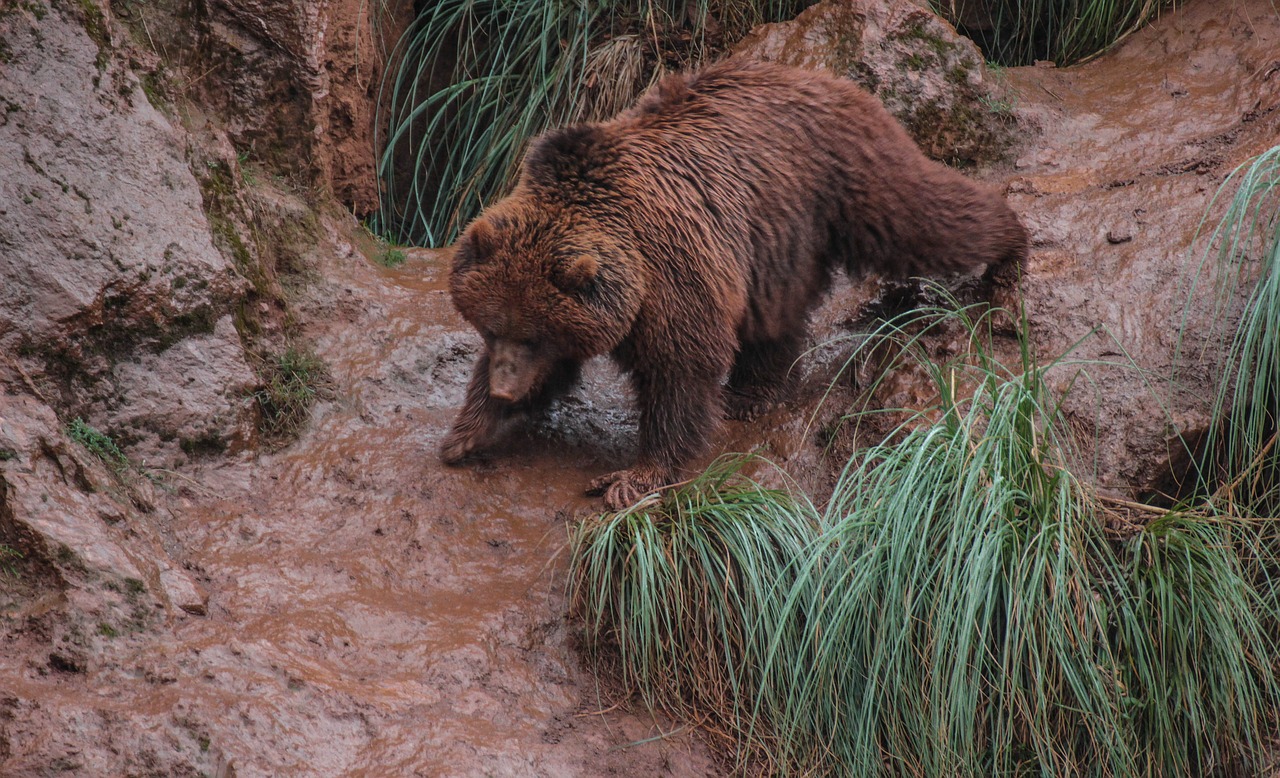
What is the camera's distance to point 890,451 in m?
4.61

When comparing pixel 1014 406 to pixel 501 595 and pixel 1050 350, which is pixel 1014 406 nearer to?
pixel 1050 350

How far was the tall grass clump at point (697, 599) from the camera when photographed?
434 centimetres

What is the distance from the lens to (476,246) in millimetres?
4906

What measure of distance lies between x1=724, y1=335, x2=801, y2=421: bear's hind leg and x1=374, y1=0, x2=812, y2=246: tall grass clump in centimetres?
228

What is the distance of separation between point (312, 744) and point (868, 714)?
1.97 m

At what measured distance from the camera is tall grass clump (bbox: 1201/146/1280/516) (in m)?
4.49

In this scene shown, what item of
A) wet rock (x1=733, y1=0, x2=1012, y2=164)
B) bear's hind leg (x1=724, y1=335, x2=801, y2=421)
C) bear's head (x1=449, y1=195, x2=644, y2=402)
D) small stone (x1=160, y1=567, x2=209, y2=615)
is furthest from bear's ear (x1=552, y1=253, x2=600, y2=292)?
wet rock (x1=733, y1=0, x2=1012, y2=164)

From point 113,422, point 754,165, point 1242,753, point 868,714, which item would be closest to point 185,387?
point 113,422

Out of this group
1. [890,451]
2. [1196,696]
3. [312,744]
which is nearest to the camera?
[312,744]

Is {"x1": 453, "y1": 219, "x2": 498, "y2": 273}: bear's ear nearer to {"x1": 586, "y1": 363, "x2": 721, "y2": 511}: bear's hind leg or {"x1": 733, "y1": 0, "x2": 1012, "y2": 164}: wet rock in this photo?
{"x1": 586, "y1": 363, "x2": 721, "y2": 511}: bear's hind leg

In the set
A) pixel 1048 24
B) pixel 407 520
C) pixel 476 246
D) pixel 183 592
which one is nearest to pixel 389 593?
pixel 407 520

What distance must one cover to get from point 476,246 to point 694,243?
3.16 ft

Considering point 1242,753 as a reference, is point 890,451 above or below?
above

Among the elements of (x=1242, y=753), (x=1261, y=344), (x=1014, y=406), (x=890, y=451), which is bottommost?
(x=1242, y=753)
